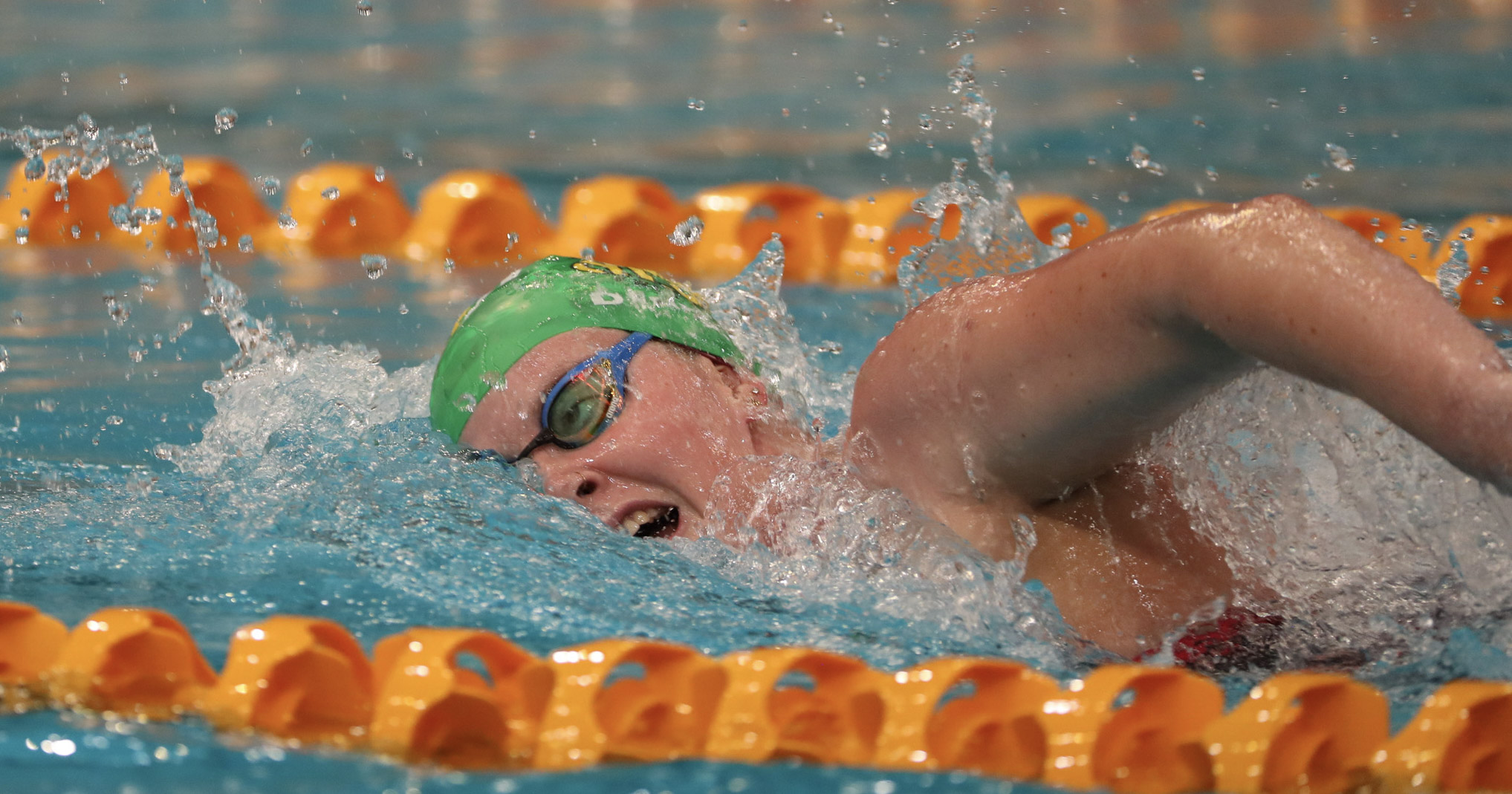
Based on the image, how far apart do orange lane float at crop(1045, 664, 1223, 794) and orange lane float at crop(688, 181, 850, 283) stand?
257cm

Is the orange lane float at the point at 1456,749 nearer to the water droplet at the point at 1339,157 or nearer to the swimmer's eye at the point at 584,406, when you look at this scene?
the swimmer's eye at the point at 584,406

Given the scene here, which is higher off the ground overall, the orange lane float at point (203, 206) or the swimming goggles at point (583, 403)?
the orange lane float at point (203, 206)

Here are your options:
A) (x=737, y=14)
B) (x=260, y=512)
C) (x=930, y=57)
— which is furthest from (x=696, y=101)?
(x=260, y=512)

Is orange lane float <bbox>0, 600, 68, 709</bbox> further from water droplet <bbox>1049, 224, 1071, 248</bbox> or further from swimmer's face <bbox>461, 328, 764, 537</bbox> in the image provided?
water droplet <bbox>1049, 224, 1071, 248</bbox>

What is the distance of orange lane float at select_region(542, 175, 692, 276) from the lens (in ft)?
12.4

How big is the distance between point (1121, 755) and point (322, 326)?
7.73ft

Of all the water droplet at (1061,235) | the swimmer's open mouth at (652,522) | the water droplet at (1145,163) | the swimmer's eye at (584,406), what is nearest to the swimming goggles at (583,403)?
the swimmer's eye at (584,406)

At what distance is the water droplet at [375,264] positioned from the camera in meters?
3.58

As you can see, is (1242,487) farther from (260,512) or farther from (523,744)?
(260,512)

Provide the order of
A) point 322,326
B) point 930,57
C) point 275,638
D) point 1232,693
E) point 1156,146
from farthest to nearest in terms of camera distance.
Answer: point 930,57
point 1156,146
point 322,326
point 1232,693
point 275,638

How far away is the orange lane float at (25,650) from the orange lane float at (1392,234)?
2.88m

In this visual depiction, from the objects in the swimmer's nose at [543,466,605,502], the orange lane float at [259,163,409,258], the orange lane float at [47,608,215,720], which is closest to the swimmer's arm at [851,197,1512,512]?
the swimmer's nose at [543,466,605,502]

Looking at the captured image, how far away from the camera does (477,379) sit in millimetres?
1678

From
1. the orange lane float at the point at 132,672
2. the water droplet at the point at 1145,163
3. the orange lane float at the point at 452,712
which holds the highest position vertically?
the water droplet at the point at 1145,163
